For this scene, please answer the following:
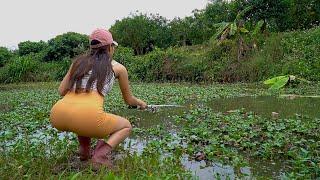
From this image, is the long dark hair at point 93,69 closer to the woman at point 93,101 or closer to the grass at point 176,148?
the woman at point 93,101

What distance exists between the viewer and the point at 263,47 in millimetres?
20828

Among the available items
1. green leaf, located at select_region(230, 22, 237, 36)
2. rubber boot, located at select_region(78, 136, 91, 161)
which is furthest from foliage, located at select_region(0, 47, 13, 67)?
rubber boot, located at select_region(78, 136, 91, 161)

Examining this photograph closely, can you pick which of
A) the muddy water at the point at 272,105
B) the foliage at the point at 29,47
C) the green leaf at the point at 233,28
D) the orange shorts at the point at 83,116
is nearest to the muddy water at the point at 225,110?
the muddy water at the point at 272,105

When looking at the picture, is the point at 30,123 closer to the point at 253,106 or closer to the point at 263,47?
the point at 253,106

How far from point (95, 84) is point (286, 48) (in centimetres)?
1684

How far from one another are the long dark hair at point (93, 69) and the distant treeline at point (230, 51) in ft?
47.1

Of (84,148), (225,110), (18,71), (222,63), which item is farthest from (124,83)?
(18,71)

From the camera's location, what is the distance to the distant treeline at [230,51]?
1978cm

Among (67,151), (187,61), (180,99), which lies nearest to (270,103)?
(180,99)

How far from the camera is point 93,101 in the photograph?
4.57m

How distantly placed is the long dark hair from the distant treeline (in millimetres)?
14360

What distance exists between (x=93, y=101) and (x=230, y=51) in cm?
1780

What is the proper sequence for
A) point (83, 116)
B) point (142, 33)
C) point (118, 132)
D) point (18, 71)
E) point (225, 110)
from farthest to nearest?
point (142, 33)
point (18, 71)
point (225, 110)
point (118, 132)
point (83, 116)

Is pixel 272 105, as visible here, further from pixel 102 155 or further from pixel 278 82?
pixel 102 155
